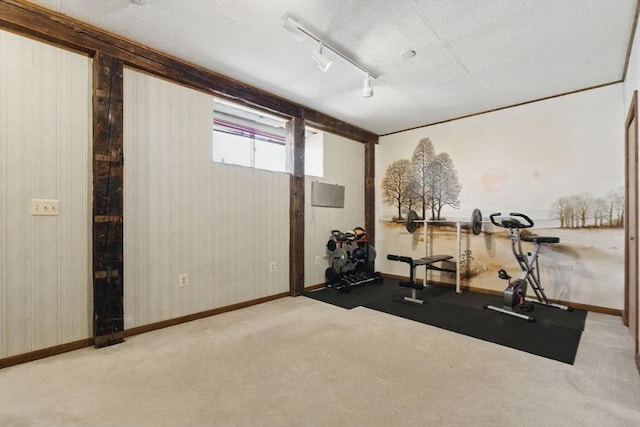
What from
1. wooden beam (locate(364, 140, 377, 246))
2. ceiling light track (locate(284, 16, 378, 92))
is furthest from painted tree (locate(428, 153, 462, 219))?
ceiling light track (locate(284, 16, 378, 92))

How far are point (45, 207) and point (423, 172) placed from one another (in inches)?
188

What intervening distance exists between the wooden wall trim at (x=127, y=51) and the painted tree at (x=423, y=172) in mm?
2174

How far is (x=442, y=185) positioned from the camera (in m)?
4.80

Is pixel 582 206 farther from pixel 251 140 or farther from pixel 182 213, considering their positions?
pixel 251 140

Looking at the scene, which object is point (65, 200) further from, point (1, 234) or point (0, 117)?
point (0, 117)

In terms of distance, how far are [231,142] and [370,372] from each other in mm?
4031

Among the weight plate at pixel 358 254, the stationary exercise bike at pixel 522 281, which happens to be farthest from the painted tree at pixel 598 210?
the weight plate at pixel 358 254

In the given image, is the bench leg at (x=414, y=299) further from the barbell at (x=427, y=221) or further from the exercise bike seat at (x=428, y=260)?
the barbell at (x=427, y=221)

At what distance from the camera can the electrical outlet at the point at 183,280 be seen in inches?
119

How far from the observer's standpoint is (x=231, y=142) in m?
4.87

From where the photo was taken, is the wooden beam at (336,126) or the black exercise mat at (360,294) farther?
the wooden beam at (336,126)

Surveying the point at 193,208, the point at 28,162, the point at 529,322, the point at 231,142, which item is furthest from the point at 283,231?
the point at 529,322

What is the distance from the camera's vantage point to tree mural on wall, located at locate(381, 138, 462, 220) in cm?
473

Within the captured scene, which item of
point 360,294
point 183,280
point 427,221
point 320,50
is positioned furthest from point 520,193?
point 183,280
